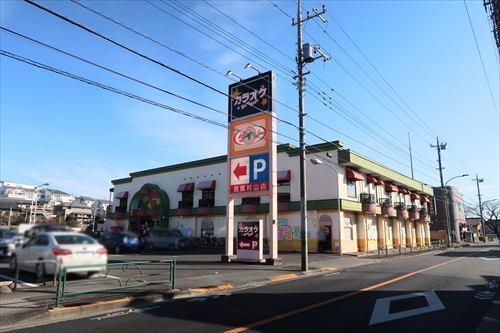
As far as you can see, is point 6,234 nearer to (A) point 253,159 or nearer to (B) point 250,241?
(A) point 253,159

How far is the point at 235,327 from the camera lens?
8250 millimetres

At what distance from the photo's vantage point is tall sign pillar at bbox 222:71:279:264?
76.4 feet

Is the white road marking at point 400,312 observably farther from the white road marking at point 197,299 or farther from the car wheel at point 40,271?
the car wheel at point 40,271

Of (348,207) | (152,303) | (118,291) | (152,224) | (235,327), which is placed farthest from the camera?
(348,207)

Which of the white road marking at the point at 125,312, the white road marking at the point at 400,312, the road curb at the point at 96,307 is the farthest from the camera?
the white road marking at the point at 125,312

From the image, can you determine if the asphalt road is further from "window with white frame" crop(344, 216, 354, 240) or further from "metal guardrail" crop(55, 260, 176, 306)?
"window with white frame" crop(344, 216, 354, 240)

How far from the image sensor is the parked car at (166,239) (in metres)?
2.72

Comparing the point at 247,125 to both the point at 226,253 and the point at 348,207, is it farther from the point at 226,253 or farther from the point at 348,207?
the point at 348,207

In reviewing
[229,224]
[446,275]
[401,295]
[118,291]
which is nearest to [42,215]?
[118,291]

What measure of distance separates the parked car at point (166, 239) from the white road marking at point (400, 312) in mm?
7252

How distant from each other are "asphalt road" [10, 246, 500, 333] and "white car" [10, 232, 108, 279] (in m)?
6.32

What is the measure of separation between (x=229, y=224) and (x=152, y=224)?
21.3 m

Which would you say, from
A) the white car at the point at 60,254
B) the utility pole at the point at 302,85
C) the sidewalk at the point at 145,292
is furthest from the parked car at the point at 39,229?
the utility pole at the point at 302,85

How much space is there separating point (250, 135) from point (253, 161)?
1.70 m
